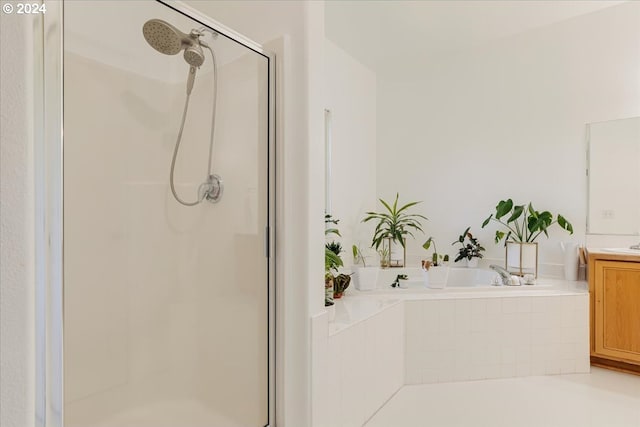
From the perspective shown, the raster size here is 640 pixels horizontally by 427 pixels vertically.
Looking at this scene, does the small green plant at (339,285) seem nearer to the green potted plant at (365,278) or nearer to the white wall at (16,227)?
the green potted plant at (365,278)

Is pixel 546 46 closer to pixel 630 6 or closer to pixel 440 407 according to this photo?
pixel 630 6

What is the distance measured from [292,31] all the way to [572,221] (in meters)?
2.66

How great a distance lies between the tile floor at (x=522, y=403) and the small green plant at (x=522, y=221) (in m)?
1.04

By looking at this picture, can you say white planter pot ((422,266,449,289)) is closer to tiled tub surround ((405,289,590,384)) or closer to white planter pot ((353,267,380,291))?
tiled tub surround ((405,289,590,384))

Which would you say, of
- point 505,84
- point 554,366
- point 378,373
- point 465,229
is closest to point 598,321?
point 554,366

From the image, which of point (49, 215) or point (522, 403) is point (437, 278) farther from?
point (49, 215)

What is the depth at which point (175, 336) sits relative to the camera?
1641mm

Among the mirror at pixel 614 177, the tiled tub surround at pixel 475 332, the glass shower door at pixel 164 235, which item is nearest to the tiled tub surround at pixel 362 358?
the tiled tub surround at pixel 475 332

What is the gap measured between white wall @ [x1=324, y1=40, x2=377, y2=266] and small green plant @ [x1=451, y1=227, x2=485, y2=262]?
31.3 inches

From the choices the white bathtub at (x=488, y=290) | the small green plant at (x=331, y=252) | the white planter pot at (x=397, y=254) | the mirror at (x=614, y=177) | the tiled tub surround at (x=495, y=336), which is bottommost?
the tiled tub surround at (x=495, y=336)

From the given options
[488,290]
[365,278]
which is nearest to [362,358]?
[365,278]

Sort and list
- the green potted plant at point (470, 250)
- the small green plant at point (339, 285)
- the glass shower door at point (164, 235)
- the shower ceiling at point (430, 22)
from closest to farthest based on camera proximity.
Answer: the glass shower door at point (164, 235) → the small green plant at point (339, 285) → the shower ceiling at point (430, 22) → the green potted plant at point (470, 250)

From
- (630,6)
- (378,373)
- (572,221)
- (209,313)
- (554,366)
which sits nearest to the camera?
(209,313)

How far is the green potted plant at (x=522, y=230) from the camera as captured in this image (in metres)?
2.86
